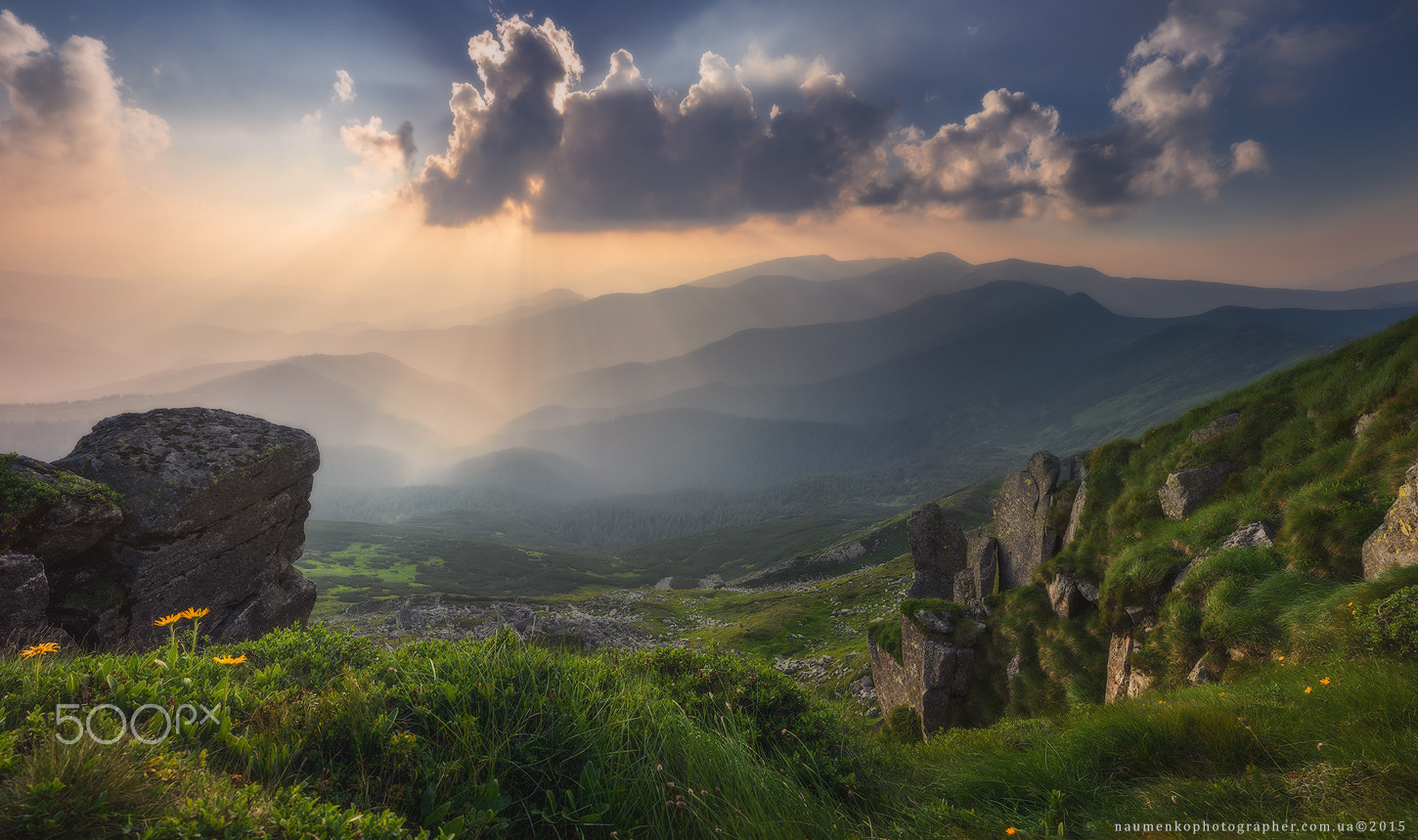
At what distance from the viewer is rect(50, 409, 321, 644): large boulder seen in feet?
62.0

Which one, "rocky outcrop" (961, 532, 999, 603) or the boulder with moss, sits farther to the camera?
"rocky outcrop" (961, 532, 999, 603)

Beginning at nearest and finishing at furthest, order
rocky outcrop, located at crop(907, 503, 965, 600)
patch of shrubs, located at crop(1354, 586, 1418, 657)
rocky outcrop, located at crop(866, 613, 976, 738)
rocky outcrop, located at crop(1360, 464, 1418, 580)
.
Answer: patch of shrubs, located at crop(1354, 586, 1418, 657)
rocky outcrop, located at crop(1360, 464, 1418, 580)
rocky outcrop, located at crop(866, 613, 976, 738)
rocky outcrop, located at crop(907, 503, 965, 600)

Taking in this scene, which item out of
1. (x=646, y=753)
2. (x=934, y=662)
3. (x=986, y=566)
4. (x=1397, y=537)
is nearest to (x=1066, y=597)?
(x=934, y=662)

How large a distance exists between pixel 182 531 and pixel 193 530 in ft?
1.72

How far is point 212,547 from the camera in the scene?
23.3 metres

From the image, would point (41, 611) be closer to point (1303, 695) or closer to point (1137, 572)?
point (1303, 695)

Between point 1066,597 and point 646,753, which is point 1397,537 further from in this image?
point 646,753

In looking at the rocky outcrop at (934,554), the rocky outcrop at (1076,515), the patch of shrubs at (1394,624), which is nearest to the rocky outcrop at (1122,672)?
the rocky outcrop at (1076,515)

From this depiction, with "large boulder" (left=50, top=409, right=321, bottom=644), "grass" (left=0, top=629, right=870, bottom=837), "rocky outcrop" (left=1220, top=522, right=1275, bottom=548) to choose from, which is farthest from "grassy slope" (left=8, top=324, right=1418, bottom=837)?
"large boulder" (left=50, top=409, right=321, bottom=644)
